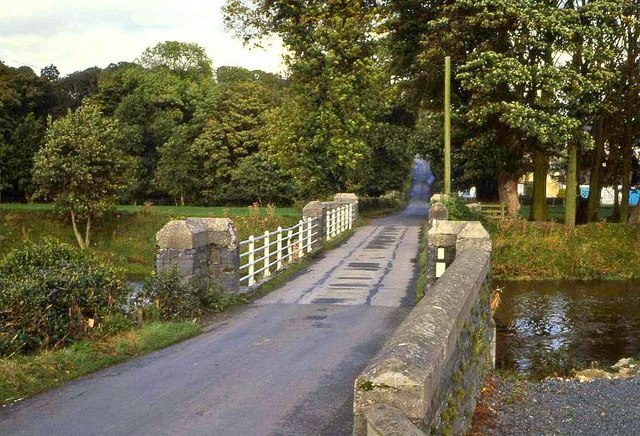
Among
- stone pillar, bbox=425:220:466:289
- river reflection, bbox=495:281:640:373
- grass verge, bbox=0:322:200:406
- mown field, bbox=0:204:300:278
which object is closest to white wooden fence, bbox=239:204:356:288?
stone pillar, bbox=425:220:466:289

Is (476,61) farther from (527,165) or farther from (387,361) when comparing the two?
(387,361)

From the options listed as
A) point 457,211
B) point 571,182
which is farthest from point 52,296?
point 571,182

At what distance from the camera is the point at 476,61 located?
25.9 meters

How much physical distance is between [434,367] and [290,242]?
51.0 ft

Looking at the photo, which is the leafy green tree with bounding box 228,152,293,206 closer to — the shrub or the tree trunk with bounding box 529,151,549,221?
the tree trunk with bounding box 529,151,549,221

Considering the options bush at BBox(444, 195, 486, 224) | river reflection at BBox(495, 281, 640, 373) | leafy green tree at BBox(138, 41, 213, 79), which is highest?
leafy green tree at BBox(138, 41, 213, 79)

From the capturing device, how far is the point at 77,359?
8641 millimetres

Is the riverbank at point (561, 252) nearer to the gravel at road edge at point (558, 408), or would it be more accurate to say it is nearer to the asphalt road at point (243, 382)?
the asphalt road at point (243, 382)

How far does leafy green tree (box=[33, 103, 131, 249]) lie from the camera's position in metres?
37.6

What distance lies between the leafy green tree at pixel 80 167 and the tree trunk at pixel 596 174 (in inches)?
954

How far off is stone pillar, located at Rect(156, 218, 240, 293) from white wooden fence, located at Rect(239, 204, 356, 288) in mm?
783

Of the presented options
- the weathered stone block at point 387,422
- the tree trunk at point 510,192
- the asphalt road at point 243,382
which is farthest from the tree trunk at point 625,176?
the weathered stone block at point 387,422

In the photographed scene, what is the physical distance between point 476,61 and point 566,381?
16281mm

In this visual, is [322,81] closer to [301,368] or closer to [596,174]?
[596,174]
